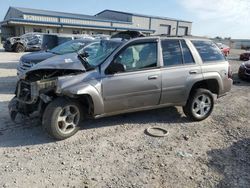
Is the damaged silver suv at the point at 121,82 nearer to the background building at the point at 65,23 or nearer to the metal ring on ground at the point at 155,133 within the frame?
the metal ring on ground at the point at 155,133

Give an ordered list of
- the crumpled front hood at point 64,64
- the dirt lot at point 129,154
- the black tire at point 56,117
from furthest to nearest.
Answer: the crumpled front hood at point 64,64, the black tire at point 56,117, the dirt lot at point 129,154

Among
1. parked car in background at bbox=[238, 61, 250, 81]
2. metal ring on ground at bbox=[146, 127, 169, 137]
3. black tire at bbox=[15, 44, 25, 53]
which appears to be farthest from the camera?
black tire at bbox=[15, 44, 25, 53]

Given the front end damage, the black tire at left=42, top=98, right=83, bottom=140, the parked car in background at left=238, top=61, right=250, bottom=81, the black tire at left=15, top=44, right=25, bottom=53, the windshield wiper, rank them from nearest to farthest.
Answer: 1. the black tire at left=42, top=98, right=83, bottom=140
2. the front end damage
3. the windshield wiper
4. the parked car in background at left=238, top=61, right=250, bottom=81
5. the black tire at left=15, top=44, right=25, bottom=53

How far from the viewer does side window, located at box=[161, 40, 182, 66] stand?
568cm

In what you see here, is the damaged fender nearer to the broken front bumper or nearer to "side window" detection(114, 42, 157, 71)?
the broken front bumper

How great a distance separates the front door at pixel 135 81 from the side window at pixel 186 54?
29.0 inches

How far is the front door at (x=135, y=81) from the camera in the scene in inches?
202

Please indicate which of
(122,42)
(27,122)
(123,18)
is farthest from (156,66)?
(123,18)

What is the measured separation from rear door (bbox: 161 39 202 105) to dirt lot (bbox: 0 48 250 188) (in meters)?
0.64

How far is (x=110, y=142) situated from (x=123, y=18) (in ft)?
184

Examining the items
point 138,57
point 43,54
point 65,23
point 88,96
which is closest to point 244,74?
point 138,57

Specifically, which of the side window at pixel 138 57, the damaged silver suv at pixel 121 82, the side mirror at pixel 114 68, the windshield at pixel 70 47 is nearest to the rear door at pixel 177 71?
the damaged silver suv at pixel 121 82

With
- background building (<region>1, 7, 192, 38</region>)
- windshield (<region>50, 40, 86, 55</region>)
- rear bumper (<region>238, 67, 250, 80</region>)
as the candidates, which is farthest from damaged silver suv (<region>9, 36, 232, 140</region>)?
background building (<region>1, 7, 192, 38</region>)

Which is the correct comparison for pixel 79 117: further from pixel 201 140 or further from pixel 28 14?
pixel 28 14
